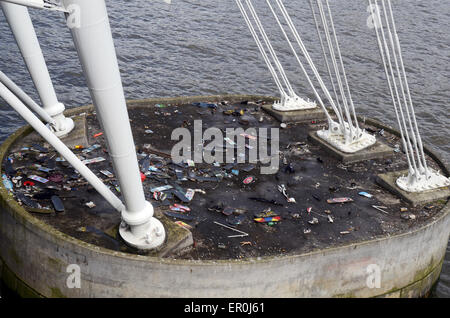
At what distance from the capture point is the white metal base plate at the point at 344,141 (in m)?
17.5

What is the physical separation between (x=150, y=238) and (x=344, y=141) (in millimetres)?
8172

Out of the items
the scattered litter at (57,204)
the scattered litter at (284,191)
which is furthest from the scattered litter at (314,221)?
the scattered litter at (57,204)

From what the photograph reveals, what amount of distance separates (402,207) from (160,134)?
8.21 metres

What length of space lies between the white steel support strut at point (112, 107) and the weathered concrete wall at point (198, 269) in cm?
81

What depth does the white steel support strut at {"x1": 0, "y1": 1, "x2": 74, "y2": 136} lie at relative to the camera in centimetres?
1578

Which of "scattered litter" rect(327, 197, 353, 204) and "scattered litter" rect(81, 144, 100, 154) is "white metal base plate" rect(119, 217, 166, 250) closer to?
"scattered litter" rect(81, 144, 100, 154)

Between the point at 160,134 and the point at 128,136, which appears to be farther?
the point at 160,134

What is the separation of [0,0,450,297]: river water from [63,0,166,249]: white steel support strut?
1211cm

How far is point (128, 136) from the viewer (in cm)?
1099

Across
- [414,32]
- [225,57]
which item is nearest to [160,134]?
[225,57]

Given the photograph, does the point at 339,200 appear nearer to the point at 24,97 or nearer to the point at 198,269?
the point at 198,269

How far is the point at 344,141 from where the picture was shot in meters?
17.8

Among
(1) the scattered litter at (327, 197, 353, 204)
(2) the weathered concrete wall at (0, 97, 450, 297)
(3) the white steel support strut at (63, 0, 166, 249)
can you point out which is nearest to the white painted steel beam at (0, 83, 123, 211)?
(3) the white steel support strut at (63, 0, 166, 249)
